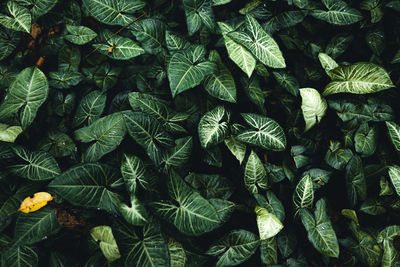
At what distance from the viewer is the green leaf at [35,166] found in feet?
4.61

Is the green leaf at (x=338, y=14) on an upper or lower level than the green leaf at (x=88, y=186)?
upper

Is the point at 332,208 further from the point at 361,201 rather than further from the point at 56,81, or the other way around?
the point at 56,81

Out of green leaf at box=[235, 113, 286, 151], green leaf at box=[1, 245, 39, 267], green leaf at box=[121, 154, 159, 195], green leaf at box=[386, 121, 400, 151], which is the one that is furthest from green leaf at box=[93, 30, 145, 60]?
green leaf at box=[386, 121, 400, 151]

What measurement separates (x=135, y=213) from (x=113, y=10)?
1123mm

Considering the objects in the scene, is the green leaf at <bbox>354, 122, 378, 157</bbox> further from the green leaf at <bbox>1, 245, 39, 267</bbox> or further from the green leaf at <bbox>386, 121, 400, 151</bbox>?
the green leaf at <bbox>1, 245, 39, 267</bbox>

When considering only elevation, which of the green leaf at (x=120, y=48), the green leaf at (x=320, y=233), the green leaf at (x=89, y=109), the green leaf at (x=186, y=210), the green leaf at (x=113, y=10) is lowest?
the green leaf at (x=320, y=233)

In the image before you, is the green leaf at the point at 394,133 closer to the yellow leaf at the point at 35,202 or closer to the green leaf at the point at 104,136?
the green leaf at the point at 104,136

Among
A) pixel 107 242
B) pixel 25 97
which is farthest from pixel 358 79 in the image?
pixel 25 97

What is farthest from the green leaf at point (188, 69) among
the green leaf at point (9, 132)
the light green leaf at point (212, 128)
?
the green leaf at point (9, 132)

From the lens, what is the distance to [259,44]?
153cm

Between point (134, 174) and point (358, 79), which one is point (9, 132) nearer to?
point (134, 174)

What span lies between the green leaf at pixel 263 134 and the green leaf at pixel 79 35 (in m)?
0.98

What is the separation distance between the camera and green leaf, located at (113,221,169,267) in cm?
123

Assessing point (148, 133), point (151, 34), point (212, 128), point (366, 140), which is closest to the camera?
point (148, 133)
